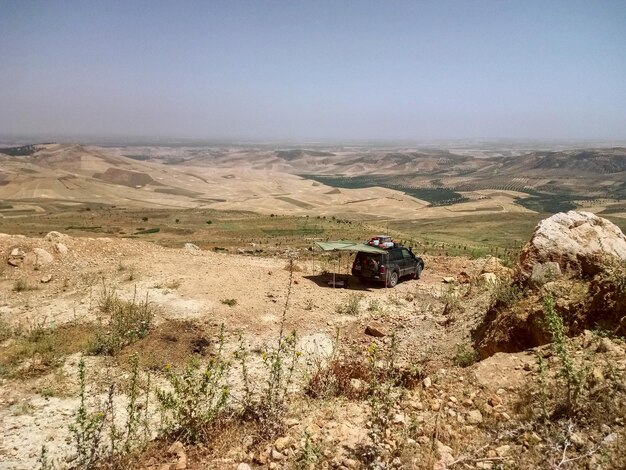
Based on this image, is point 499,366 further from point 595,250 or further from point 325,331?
point 325,331

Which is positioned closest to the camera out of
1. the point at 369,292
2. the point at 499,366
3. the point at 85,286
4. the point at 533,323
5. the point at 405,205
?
the point at 499,366

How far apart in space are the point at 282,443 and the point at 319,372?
5.81 feet

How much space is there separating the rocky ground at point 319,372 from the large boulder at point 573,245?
27 centimetres

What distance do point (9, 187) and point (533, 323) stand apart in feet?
336

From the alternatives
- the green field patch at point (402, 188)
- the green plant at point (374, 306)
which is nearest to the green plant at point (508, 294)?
the green plant at point (374, 306)

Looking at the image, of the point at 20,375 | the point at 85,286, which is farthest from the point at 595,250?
the point at 85,286

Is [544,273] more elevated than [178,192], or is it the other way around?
[544,273]

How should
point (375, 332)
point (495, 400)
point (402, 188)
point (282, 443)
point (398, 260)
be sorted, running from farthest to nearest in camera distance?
point (402, 188)
point (398, 260)
point (375, 332)
point (495, 400)
point (282, 443)

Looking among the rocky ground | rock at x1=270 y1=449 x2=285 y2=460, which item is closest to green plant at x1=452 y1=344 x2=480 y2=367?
the rocky ground

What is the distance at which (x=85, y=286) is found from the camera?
13.0 m

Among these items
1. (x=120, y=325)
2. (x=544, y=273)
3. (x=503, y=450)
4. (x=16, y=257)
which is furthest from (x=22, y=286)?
(x=544, y=273)

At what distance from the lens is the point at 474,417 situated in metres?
5.16

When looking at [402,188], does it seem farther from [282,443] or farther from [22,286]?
[282,443]

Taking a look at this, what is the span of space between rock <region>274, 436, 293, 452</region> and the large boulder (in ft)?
17.2
